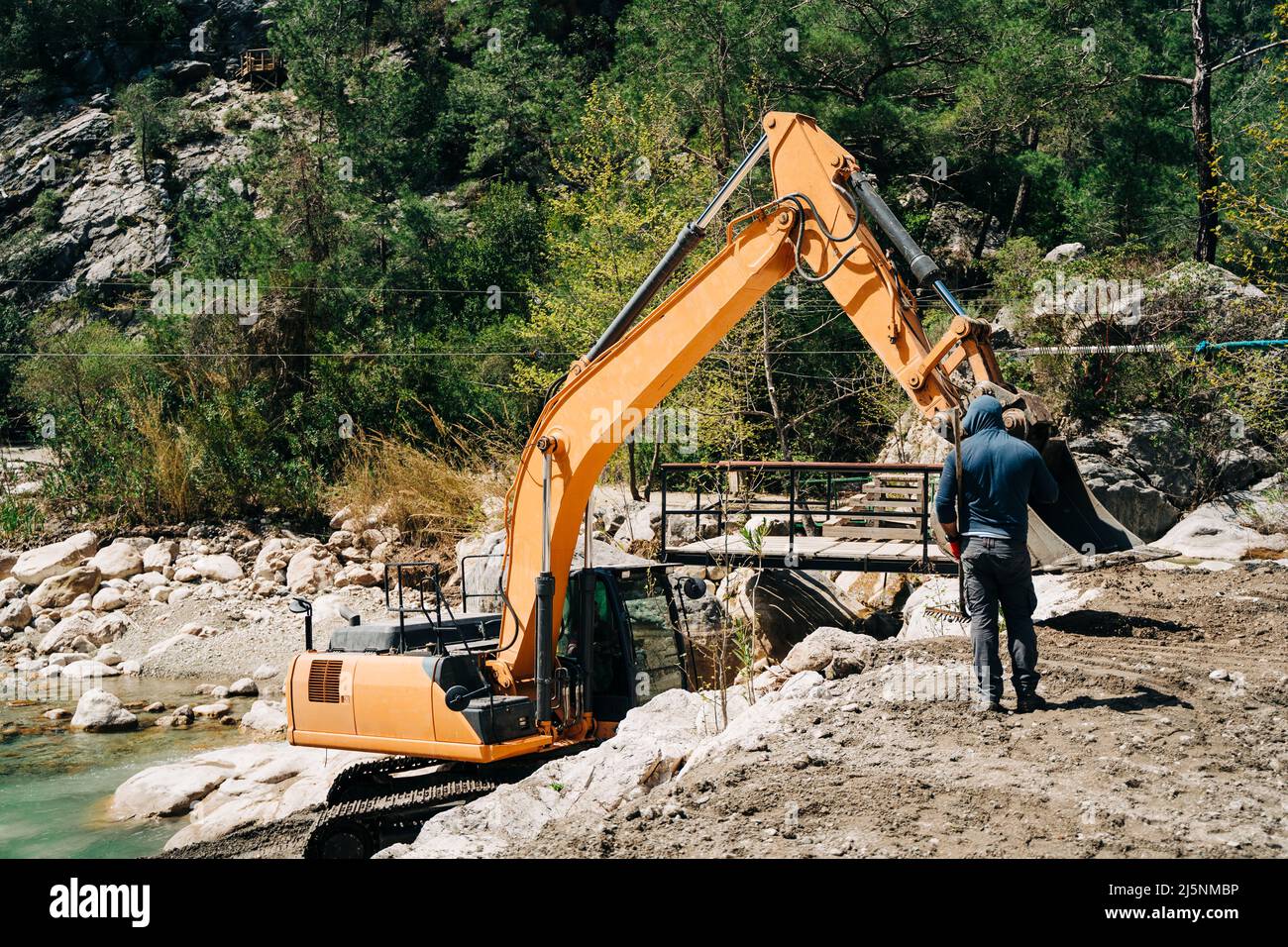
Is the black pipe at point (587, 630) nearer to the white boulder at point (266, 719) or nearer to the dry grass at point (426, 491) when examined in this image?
the white boulder at point (266, 719)

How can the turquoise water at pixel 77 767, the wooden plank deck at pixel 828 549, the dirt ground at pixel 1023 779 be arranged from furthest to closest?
the wooden plank deck at pixel 828 549, the turquoise water at pixel 77 767, the dirt ground at pixel 1023 779

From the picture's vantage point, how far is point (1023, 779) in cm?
535

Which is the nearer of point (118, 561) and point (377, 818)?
point (377, 818)


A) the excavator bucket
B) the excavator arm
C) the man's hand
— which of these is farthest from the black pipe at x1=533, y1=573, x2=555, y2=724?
the excavator bucket

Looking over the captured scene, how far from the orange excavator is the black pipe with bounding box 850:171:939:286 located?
27 millimetres

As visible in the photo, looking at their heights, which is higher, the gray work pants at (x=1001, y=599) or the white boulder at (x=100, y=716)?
the gray work pants at (x=1001, y=599)

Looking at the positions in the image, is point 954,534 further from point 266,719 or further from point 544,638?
point 266,719

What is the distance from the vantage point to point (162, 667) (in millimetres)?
17031

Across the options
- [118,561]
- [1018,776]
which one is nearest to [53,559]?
[118,561]

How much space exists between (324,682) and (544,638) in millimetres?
1906

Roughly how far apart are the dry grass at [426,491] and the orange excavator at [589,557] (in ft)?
38.7

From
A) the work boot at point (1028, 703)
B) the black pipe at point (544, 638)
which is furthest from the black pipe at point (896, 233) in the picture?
the black pipe at point (544, 638)

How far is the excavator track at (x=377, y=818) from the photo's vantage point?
25.6 feet

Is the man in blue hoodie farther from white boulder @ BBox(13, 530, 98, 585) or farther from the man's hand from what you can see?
white boulder @ BBox(13, 530, 98, 585)
